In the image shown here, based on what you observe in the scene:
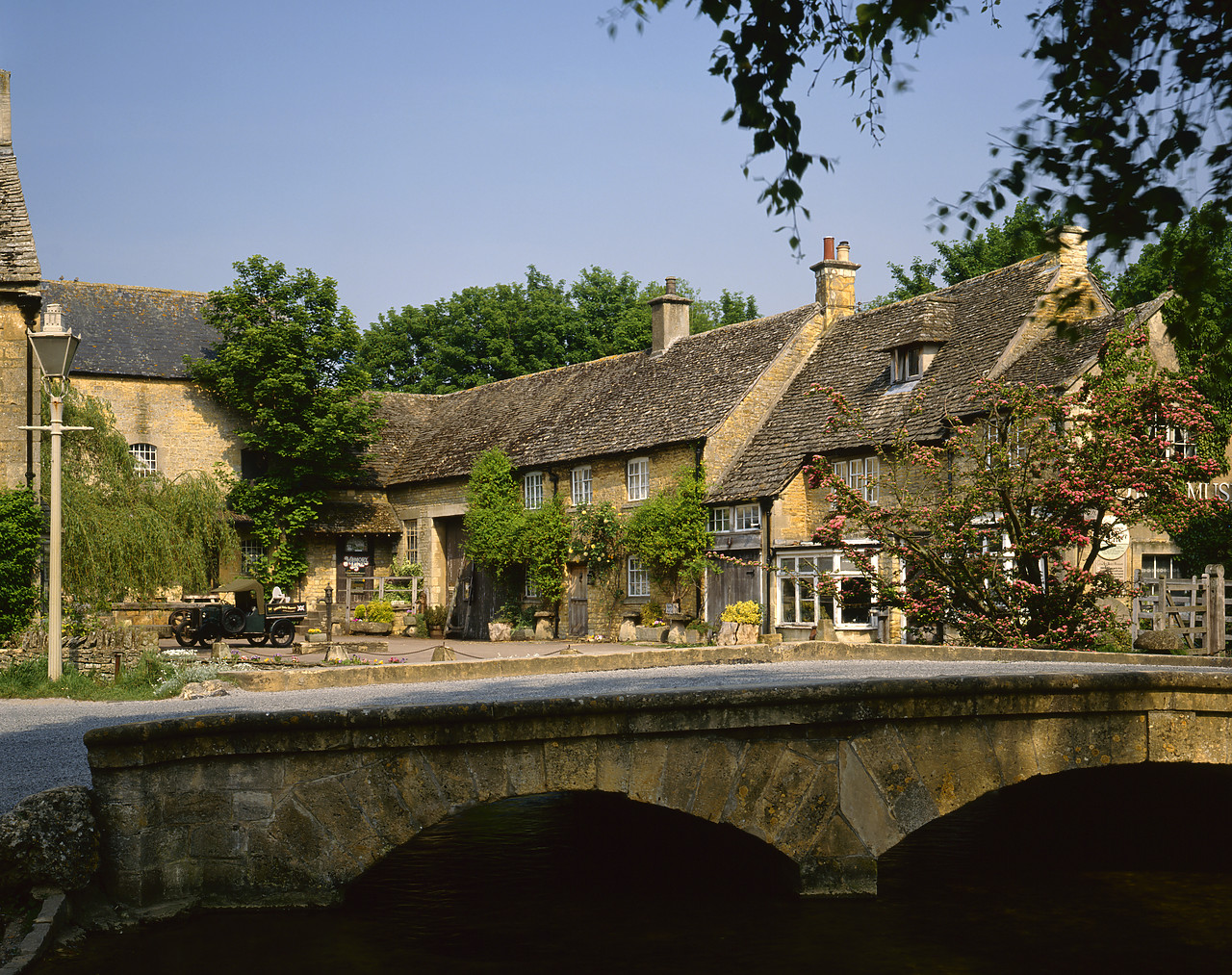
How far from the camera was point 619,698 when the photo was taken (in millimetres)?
7648

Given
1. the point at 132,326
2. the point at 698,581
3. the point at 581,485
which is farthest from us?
the point at 132,326

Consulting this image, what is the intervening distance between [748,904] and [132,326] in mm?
30669

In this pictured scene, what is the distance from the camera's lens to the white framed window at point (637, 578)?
29484mm

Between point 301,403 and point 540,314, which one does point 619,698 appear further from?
point 540,314

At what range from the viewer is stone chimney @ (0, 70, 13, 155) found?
2500 cm

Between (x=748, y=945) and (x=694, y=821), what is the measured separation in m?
4.06

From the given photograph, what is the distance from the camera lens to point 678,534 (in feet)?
92.0

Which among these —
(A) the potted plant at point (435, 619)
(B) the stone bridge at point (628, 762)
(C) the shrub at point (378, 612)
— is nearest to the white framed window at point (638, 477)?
(A) the potted plant at point (435, 619)

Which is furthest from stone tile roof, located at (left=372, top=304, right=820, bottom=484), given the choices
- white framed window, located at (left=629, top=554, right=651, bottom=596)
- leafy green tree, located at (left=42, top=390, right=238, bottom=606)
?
leafy green tree, located at (left=42, top=390, right=238, bottom=606)

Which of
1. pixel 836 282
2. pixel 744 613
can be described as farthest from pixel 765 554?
pixel 836 282

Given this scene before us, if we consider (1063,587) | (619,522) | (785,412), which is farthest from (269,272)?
(1063,587)

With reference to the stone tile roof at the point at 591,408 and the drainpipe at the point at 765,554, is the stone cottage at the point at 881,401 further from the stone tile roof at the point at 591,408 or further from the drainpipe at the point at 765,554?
the stone tile roof at the point at 591,408

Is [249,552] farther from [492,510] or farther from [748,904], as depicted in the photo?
[748,904]

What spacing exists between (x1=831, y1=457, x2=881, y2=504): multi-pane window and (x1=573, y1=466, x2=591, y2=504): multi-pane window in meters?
7.93
